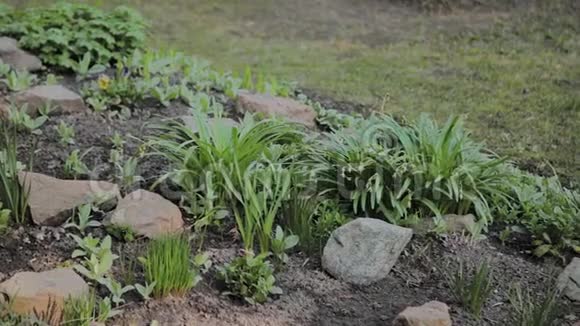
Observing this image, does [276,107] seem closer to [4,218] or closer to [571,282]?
[4,218]

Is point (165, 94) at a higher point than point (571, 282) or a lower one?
higher

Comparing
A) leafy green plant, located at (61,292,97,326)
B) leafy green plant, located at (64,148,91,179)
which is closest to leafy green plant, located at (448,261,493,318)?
leafy green plant, located at (61,292,97,326)

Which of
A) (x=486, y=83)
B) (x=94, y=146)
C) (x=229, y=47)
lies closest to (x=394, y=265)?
(x=94, y=146)

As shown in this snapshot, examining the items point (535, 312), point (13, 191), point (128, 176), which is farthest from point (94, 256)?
point (535, 312)

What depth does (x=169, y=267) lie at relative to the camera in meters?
3.19

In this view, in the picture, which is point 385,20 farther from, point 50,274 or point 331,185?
point 50,274

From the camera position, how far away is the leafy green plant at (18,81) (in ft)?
16.9

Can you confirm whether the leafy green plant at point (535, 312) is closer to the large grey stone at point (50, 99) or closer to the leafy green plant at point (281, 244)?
the leafy green plant at point (281, 244)

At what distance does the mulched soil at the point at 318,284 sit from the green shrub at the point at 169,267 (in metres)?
0.06

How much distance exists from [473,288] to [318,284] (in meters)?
0.68

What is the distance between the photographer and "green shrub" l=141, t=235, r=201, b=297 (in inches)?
126

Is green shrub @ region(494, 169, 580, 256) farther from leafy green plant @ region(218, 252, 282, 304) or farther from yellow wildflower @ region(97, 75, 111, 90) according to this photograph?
yellow wildflower @ region(97, 75, 111, 90)

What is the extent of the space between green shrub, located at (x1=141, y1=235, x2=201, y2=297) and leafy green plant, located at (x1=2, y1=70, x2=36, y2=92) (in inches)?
92.4

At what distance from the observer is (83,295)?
3070mm
